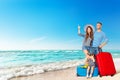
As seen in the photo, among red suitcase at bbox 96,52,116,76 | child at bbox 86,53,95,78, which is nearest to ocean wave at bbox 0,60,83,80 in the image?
child at bbox 86,53,95,78

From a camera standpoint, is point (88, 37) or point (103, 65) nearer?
point (103, 65)

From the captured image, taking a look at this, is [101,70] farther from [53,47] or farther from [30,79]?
[53,47]

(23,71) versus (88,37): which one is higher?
(88,37)

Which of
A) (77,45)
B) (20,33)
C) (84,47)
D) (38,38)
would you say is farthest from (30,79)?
(38,38)

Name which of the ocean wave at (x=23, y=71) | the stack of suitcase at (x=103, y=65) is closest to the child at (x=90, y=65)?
the stack of suitcase at (x=103, y=65)

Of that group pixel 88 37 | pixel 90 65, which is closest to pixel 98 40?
pixel 88 37

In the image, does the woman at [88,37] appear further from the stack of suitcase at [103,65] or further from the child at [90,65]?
the stack of suitcase at [103,65]

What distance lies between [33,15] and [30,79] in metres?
7.80

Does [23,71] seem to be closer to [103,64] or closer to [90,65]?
[90,65]

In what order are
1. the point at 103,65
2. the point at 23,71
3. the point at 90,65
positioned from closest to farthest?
the point at 103,65 → the point at 90,65 → the point at 23,71

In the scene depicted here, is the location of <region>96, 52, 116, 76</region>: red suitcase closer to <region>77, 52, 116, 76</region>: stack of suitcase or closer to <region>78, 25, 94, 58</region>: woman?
<region>77, 52, 116, 76</region>: stack of suitcase

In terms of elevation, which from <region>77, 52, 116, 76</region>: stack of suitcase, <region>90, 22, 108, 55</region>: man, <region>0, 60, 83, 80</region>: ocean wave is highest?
<region>90, 22, 108, 55</region>: man

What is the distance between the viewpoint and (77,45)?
45.4ft

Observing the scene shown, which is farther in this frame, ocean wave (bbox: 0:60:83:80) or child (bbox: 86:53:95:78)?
ocean wave (bbox: 0:60:83:80)
